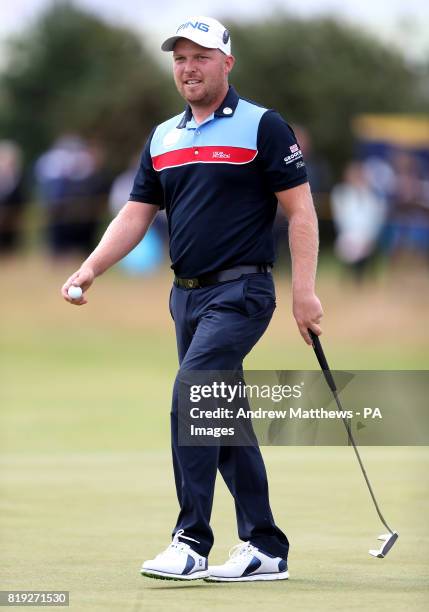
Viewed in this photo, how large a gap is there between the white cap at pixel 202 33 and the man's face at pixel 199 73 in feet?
0.11

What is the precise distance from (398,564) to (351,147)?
121 ft

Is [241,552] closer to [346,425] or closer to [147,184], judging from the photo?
[346,425]

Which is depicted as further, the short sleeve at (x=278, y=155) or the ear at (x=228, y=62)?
the ear at (x=228, y=62)

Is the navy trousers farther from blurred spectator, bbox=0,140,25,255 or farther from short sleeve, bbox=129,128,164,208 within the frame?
blurred spectator, bbox=0,140,25,255

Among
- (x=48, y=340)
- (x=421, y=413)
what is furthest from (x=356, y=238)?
(x=421, y=413)

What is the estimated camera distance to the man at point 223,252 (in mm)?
6492

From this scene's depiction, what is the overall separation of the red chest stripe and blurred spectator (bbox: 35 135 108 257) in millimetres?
18889

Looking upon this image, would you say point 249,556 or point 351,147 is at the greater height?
point 351,147

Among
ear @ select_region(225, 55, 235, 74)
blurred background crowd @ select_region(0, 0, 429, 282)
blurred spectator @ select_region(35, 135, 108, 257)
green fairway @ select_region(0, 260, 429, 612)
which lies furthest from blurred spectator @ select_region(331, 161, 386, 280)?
ear @ select_region(225, 55, 235, 74)

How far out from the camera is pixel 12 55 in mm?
66562

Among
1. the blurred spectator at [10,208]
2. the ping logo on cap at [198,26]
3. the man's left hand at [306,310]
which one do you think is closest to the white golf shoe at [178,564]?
the man's left hand at [306,310]

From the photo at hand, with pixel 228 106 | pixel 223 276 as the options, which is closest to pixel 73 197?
pixel 228 106

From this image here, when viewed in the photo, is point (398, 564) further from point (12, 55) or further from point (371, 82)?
point (12, 55)

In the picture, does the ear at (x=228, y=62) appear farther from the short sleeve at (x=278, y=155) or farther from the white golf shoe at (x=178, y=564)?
the white golf shoe at (x=178, y=564)
